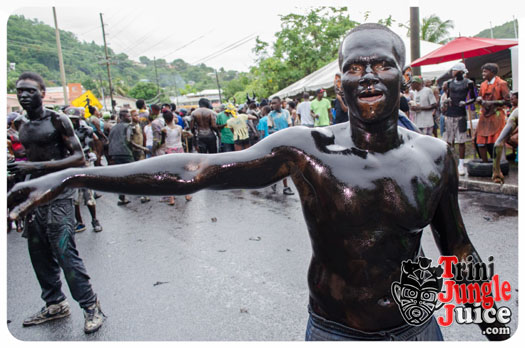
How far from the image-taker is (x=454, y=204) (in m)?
1.38

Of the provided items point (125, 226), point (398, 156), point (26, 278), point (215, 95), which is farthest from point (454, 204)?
point (215, 95)

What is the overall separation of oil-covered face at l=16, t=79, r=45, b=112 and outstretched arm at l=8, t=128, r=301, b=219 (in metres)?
2.41

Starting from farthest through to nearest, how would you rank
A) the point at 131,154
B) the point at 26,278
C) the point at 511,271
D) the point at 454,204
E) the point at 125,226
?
1. the point at 131,154
2. the point at 125,226
3. the point at 26,278
4. the point at 511,271
5. the point at 454,204

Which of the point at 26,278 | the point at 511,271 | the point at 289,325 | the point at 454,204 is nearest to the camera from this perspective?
the point at 454,204

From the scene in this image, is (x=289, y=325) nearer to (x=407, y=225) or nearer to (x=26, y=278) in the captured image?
(x=407, y=225)

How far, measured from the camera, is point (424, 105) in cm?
823

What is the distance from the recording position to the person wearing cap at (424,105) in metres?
8.22

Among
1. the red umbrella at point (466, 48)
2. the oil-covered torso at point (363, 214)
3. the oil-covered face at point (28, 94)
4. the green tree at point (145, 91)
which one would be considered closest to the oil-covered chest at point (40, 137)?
the oil-covered face at point (28, 94)

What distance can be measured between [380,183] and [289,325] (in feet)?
7.01

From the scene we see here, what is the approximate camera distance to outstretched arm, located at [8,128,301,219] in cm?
105

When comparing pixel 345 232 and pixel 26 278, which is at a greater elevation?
pixel 345 232

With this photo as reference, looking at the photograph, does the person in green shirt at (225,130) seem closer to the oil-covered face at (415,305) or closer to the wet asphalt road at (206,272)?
the wet asphalt road at (206,272)

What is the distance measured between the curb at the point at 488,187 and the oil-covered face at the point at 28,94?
261 inches

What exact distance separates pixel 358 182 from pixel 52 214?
279 cm
